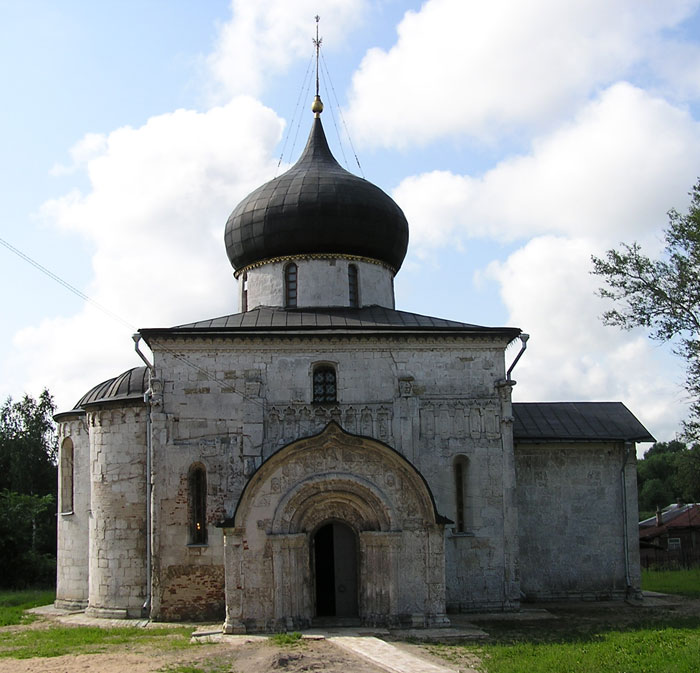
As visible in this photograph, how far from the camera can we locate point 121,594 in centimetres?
1803

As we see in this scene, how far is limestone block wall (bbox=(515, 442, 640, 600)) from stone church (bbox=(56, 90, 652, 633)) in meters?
0.03

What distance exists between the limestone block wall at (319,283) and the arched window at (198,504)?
4.51 meters

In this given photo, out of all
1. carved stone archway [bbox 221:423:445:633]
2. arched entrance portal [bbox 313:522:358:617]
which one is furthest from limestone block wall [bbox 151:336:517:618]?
arched entrance portal [bbox 313:522:358:617]

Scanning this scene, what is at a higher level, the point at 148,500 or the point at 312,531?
the point at 148,500

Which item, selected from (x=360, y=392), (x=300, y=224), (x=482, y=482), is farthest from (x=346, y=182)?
(x=482, y=482)

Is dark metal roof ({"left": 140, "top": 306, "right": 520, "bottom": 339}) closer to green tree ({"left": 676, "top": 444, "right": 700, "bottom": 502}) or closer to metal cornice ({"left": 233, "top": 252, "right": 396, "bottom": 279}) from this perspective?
metal cornice ({"left": 233, "top": 252, "right": 396, "bottom": 279})

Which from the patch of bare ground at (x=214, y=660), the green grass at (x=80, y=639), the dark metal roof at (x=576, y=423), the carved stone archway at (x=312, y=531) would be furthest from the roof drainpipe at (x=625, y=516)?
the green grass at (x=80, y=639)

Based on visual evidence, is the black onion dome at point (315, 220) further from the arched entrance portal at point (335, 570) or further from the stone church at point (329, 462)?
Result: the arched entrance portal at point (335, 570)

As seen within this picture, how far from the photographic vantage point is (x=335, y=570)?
55.5ft

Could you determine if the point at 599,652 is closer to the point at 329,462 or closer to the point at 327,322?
the point at 329,462

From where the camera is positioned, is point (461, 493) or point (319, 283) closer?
point (461, 493)

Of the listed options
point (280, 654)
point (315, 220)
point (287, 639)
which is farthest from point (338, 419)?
point (280, 654)

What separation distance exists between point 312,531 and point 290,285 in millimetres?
6183

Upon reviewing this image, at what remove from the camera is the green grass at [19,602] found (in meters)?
18.7
